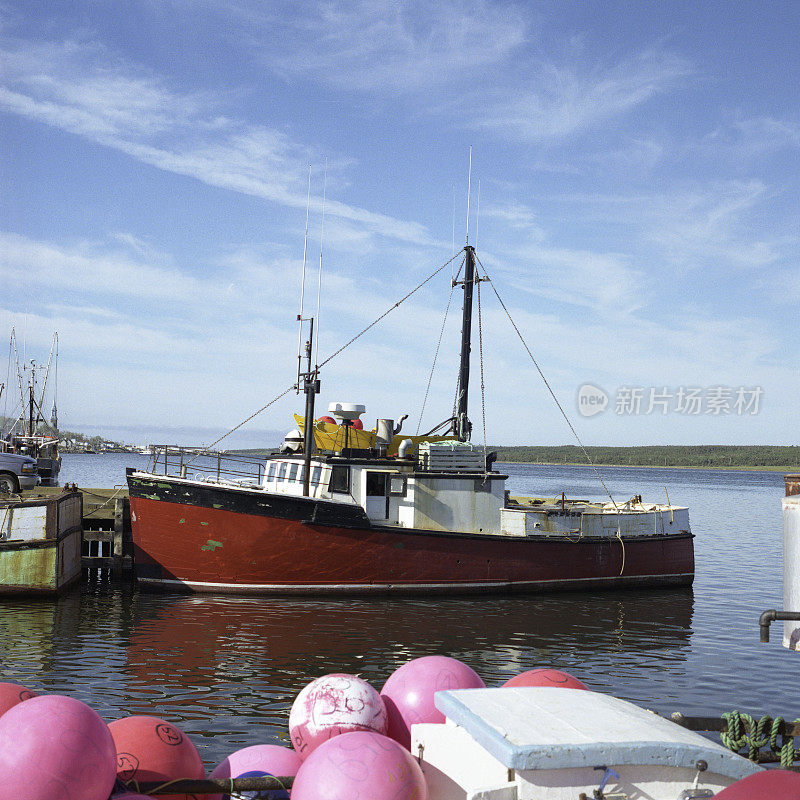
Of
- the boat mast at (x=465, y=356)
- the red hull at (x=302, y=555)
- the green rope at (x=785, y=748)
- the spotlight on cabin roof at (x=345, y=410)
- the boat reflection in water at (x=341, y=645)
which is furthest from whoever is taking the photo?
the boat mast at (x=465, y=356)

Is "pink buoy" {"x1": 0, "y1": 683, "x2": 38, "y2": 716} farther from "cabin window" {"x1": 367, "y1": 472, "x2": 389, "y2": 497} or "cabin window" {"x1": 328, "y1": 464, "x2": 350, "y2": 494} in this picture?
"cabin window" {"x1": 367, "y1": 472, "x2": 389, "y2": 497}

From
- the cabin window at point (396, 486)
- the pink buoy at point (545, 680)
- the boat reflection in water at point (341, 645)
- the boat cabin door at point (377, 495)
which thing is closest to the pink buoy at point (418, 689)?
the pink buoy at point (545, 680)

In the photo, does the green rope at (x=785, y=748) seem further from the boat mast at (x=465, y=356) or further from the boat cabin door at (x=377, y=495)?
the boat mast at (x=465, y=356)

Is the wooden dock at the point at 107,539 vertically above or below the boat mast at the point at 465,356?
below

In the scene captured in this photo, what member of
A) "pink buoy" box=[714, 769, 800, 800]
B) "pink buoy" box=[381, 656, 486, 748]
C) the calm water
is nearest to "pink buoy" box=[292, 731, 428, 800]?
"pink buoy" box=[381, 656, 486, 748]

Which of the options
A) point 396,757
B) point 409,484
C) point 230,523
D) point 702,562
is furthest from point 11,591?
point 702,562

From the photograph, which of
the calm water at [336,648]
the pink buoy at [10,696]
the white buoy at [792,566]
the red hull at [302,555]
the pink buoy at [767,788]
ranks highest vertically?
the white buoy at [792,566]

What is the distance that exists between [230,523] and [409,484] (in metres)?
4.86

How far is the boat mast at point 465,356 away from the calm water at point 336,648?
17.6 ft

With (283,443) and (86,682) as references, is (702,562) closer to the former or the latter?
(283,443)

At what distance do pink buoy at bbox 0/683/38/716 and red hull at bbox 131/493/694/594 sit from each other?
43.0 feet

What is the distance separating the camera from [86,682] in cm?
1304

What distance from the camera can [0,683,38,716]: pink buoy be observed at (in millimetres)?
6012

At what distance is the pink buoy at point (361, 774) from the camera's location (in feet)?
16.3
